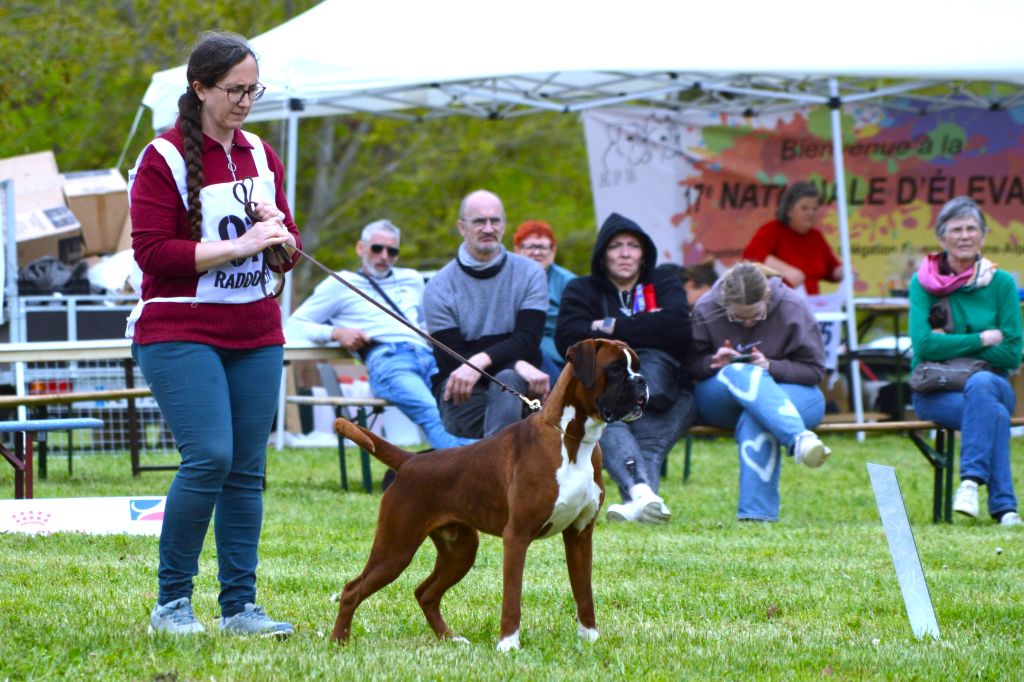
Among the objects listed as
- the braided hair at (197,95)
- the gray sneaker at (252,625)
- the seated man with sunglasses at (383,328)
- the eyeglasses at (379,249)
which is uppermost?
the braided hair at (197,95)

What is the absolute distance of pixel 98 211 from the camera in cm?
1296

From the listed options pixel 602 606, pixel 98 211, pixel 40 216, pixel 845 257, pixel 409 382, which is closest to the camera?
pixel 602 606

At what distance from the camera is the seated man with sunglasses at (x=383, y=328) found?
915 cm

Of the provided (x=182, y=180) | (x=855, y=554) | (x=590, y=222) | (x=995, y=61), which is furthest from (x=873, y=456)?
(x=590, y=222)

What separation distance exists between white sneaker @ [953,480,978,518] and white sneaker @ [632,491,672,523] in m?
1.74

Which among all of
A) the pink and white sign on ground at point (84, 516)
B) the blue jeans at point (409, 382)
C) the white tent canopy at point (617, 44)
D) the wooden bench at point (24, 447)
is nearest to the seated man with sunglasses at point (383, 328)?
the blue jeans at point (409, 382)

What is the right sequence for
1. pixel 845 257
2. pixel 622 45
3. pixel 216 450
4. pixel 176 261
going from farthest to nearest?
pixel 845 257 → pixel 622 45 → pixel 216 450 → pixel 176 261

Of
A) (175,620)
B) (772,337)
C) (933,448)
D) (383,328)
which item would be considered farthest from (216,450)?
(383,328)

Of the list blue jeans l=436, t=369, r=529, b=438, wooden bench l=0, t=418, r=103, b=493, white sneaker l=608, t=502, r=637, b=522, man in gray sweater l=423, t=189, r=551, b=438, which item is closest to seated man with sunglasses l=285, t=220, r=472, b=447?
blue jeans l=436, t=369, r=529, b=438

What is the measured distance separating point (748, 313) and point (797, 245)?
4.72 metres

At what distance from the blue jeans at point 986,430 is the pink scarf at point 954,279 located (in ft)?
1.69

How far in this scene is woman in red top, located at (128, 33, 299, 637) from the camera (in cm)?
425

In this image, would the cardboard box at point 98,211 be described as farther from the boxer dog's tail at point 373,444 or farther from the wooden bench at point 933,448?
the boxer dog's tail at point 373,444

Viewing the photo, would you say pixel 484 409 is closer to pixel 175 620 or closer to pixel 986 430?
pixel 986 430
